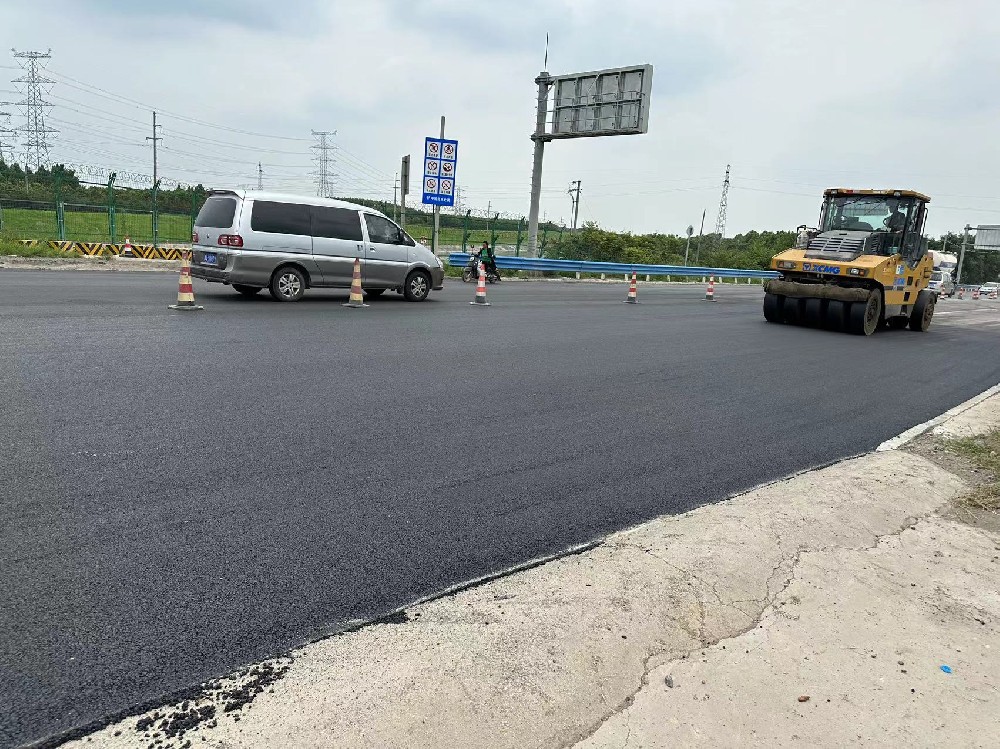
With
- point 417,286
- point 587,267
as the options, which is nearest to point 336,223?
point 417,286

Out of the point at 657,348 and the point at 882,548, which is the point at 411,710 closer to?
the point at 882,548

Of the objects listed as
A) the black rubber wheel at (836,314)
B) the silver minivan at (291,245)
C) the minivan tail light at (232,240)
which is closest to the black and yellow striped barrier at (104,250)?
the silver minivan at (291,245)

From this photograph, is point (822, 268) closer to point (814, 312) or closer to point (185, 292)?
point (814, 312)

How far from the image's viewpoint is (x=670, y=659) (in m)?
2.65

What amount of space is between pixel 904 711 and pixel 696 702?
73 cm

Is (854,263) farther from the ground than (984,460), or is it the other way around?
(854,263)

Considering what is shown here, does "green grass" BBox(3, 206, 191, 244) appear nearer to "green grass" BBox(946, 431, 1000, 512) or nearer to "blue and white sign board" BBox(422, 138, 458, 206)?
"blue and white sign board" BBox(422, 138, 458, 206)

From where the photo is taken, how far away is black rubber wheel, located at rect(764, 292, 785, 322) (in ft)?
52.5

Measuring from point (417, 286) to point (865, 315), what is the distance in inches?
372

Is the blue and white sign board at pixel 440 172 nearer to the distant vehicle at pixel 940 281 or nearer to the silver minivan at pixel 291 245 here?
the silver minivan at pixel 291 245

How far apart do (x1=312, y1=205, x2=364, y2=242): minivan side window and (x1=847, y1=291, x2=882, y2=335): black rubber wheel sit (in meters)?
10.3

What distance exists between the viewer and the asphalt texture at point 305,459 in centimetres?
265

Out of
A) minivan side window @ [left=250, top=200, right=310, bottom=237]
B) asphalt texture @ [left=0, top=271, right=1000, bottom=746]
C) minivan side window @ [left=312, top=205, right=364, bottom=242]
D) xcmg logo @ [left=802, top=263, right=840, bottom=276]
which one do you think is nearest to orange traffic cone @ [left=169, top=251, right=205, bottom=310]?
asphalt texture @ [left=0, top=271, right=1000, bottom=746]

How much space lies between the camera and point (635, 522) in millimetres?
3994
